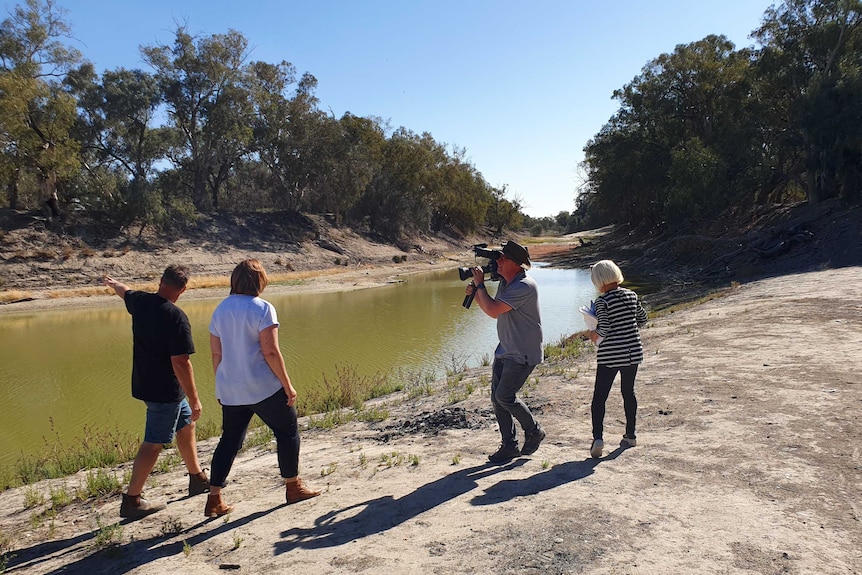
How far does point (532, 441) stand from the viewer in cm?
450

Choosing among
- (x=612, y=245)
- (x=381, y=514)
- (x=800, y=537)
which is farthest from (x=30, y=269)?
(x=612, y=245)

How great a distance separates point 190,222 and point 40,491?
3611 centimetres

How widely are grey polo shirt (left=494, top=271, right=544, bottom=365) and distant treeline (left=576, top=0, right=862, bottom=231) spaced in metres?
24.3

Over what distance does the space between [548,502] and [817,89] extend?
86.1 feet

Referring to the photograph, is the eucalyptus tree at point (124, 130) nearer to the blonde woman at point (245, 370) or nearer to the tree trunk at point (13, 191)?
the tree trunk at point (13, 191)

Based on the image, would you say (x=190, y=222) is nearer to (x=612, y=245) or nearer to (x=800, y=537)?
(x=612, y=245)

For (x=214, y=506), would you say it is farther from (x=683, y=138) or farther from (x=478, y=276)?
(x=683, y=138)

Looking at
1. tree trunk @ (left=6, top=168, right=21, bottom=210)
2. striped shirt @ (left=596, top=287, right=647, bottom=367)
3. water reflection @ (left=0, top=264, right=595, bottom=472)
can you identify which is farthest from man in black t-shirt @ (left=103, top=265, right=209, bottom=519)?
tree trunk @ (left=6, top=168, right=21, bottom=210)

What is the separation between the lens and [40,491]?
5000mm

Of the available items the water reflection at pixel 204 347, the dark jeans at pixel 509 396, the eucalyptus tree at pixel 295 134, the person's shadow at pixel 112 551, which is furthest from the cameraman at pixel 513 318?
the eucalyptus tree at pixel 295 134

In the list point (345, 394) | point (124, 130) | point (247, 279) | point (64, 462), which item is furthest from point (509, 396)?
point (124, 130)

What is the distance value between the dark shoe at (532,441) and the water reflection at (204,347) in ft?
20.2

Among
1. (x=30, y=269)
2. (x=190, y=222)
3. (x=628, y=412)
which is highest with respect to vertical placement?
(x=190, y=222)

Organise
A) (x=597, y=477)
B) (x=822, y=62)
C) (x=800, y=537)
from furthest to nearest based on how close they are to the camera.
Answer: (x=822, y=62), (x=597, y=477), (x=800, y=537)
